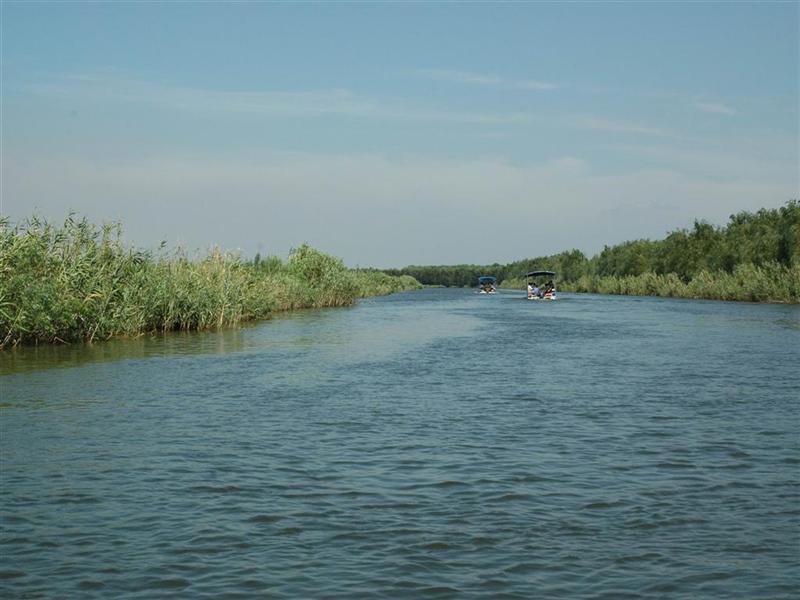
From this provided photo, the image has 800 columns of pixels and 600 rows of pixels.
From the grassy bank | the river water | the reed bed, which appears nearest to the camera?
the river water

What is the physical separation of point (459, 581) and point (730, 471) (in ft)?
17.6

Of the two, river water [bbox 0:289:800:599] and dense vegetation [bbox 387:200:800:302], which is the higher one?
dense vegetation [bbox 387:200:800:302]

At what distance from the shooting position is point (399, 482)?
34.5 ft

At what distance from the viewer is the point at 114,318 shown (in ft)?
98.6

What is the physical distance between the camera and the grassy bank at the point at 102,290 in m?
26.0

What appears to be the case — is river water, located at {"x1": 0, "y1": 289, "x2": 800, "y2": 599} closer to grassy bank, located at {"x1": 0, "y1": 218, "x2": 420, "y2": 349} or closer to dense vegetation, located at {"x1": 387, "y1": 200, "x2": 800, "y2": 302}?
grassy bank, located at {"x1": 0, "y1": 218, "x2": 420, "y2": 349}

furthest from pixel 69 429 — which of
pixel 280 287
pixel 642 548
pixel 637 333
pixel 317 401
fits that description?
pixel 280 287

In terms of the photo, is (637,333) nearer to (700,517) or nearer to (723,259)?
(700,517)

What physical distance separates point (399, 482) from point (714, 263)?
74.9 m

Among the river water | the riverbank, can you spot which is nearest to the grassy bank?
the river water

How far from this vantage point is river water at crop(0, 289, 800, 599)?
24.3ft

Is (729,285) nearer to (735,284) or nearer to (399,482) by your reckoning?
(735,284)

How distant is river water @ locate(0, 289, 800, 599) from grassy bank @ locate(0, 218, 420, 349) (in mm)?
3934

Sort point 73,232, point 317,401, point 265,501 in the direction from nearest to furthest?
point 265,501 < point 317,401 < point 73,232
